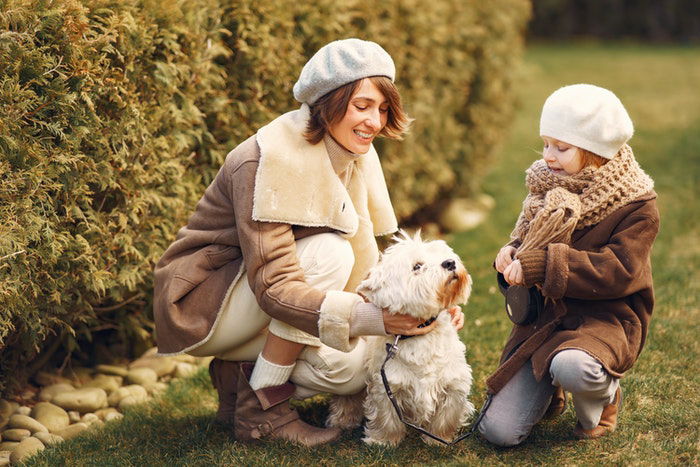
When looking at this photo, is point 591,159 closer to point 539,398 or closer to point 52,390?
point 539,398

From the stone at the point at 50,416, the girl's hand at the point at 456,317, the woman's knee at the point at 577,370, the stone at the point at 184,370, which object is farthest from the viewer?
the stone at the point at 184,370

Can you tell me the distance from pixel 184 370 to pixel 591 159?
8.28 feet

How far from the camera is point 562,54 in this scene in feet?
53.5

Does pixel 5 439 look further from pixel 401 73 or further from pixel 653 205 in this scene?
pixel 401 73

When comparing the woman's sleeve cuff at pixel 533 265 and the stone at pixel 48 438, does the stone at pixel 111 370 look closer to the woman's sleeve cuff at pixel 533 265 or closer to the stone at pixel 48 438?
the stone at pixel 48 438

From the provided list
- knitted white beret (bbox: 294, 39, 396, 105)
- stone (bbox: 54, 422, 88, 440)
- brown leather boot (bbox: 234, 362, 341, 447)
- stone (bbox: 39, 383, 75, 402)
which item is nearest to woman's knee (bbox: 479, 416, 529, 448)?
brown leather boot (bbox: 234, 362, 341, 447)

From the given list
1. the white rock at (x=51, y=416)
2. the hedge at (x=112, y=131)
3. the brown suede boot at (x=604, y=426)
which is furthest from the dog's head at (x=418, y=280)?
the white rock at (x=51, y=416)

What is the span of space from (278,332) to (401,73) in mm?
3313

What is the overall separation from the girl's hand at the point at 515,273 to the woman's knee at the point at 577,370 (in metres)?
0.32

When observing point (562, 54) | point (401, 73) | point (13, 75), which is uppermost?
point (13, 75)

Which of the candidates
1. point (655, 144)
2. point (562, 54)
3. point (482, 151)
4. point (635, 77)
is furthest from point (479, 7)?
point (562, 54)

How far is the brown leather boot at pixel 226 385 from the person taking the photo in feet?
12.4

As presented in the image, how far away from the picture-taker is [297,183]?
3.48m

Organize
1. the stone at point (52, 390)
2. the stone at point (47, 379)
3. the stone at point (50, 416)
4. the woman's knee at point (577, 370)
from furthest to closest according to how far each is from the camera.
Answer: the stone at point (47, 379)
the stone at point (52, 390)
the stone at point (50, 416)
the woman's knee at point (577, 370)
